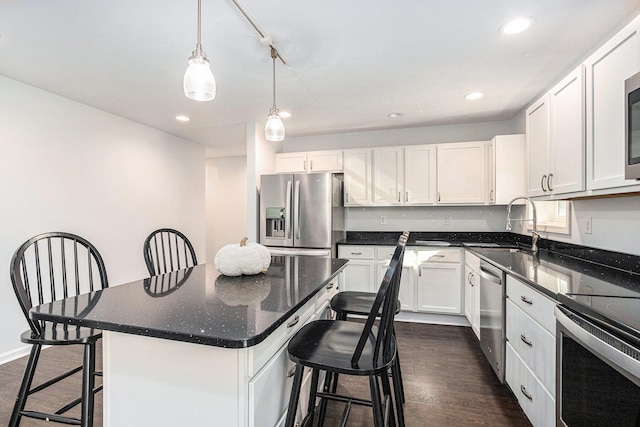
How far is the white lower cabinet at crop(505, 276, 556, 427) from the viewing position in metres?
1.40

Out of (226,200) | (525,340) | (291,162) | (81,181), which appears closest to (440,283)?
(525,340)

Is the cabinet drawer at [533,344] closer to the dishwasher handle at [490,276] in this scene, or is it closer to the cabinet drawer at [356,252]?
the dishwasher handle at [490,276]

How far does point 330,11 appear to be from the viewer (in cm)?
170

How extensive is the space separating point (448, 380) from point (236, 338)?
2040 millimetres

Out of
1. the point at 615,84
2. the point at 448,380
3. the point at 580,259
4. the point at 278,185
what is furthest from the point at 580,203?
the point at 278,185

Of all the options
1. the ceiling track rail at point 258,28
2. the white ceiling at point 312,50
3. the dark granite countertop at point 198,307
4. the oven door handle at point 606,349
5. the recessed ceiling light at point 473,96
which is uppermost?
the recessed ceiling light at point 473,96

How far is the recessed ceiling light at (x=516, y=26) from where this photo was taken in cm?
177

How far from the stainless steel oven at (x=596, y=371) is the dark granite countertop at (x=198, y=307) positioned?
0.96 metres

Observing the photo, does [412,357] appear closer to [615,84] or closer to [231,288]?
[231,288]

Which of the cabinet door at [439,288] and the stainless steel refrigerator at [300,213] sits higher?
the stainless steel refrigerator at [300,213]

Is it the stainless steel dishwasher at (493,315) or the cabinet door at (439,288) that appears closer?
the stainless steel dishwasher at (493,315)

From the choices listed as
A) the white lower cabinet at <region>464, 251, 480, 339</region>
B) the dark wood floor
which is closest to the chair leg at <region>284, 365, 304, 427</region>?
the dark wood floor

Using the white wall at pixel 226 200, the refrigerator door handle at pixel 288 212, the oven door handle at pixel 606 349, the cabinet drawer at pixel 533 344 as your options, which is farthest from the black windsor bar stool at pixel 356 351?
the white wall at pixel 226 200

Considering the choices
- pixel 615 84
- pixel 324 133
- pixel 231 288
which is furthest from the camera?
pixel 324 133
